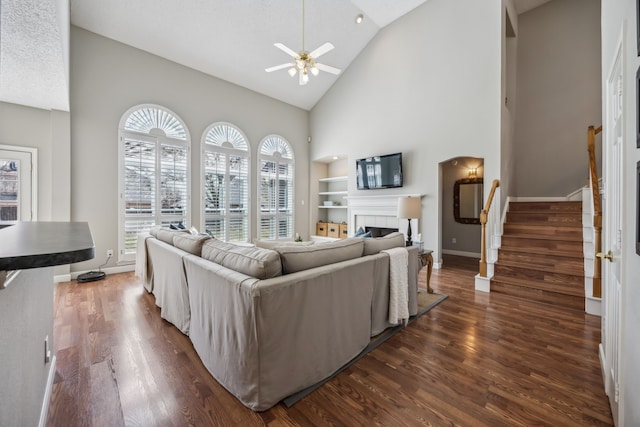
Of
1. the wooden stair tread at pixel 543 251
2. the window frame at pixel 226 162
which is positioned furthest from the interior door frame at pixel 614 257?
the window frame at pixel 226 162

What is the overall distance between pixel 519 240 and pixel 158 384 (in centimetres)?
469

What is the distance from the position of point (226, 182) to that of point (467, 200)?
17.8ft

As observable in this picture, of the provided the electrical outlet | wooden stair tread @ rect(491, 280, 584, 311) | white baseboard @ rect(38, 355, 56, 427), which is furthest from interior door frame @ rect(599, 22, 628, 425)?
the electrical outlet

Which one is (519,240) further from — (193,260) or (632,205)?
(193,260)

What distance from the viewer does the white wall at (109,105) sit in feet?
13.5

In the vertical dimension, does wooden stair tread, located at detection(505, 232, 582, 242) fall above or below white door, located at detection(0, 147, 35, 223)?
below

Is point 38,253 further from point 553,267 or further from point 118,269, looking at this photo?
point 118,269

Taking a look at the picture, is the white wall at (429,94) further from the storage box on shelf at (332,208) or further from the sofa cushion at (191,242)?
the sofa cushion at (191,242)

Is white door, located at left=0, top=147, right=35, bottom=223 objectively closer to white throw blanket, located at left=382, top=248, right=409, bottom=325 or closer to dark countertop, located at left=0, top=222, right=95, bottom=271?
dark countertop, located at left=0, top=222, right=95, bottom=271

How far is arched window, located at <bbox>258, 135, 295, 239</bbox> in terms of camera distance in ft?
21.2

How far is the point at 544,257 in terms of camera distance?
3.61m

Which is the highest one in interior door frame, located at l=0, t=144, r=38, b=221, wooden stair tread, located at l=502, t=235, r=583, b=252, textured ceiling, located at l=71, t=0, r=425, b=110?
textured ceiling, located at l=71, t=0, r=425, b=110

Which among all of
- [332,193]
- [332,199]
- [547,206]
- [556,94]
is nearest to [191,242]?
[332,193]

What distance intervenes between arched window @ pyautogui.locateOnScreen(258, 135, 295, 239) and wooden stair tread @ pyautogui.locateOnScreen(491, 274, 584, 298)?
185 inches
